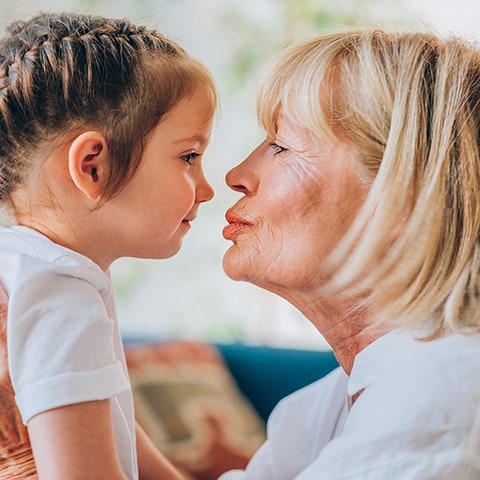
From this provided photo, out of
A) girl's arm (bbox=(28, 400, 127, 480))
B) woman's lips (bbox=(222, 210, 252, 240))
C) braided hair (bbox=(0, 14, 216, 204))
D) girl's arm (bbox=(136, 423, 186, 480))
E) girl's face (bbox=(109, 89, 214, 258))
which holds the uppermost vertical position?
braided hair (bbox=(0, 14, 216, 204))

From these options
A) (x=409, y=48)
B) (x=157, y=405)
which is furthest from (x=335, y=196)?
(x=157, y=405)

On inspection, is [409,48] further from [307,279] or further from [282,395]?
[282,395]

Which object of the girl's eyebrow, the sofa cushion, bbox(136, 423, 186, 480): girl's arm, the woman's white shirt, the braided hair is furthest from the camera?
the sofa cushion

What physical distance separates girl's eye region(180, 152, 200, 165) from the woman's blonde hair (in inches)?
6.4

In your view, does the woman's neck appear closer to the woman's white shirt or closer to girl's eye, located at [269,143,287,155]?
the woman's white shirt

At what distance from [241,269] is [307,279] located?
11 cm

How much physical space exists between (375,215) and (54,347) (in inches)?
19.2

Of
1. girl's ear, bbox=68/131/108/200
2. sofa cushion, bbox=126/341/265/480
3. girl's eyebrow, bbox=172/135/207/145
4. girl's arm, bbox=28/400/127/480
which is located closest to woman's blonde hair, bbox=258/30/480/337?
girl's eyebrow, bbox=172/135/207/145

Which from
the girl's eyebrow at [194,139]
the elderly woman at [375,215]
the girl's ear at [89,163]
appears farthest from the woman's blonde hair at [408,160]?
the girl's ear at [89,163]

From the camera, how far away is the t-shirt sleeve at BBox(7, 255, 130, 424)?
3.19 feet

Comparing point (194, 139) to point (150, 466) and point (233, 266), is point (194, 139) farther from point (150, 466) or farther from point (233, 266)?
point (150, 466)

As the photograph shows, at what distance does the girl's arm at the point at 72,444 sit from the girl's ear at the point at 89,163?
0.31 m

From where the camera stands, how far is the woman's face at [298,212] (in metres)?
1.25

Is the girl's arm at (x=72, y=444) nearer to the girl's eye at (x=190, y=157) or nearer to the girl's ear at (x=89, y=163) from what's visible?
the girl's ear at (x=89, y=163)
